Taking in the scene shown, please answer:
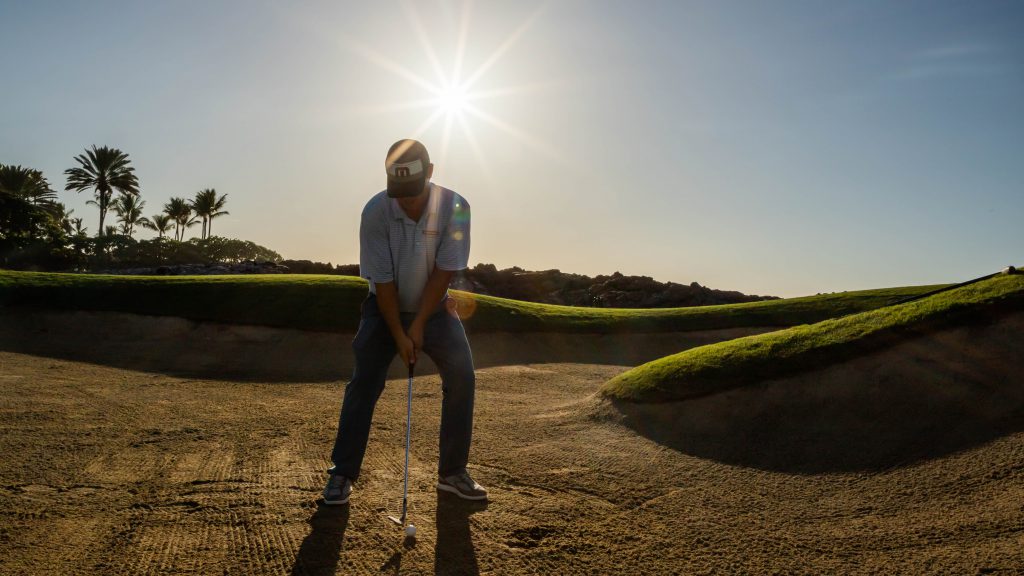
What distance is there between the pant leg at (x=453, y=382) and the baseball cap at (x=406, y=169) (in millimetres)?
1142

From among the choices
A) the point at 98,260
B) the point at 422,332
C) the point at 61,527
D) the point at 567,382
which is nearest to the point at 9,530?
the point at 61,527

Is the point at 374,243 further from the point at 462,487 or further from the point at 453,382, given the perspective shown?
the point at 462,487

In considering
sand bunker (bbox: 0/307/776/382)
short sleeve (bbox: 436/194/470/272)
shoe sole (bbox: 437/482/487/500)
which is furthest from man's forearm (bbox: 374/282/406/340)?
sand bunker (bbox: 0/307/776/382)

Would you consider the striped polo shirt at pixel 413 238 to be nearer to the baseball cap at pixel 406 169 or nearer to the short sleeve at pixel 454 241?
the short sleeve at pixel 454 241

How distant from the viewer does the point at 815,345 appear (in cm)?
845

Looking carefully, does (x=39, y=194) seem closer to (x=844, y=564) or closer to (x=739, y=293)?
(x=739, y=293)

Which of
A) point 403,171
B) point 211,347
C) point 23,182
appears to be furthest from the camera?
point 23,182

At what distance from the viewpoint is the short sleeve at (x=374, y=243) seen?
196 inches

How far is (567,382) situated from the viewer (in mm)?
13812

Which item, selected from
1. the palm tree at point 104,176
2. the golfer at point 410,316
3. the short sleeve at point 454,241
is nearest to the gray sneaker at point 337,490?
the golfer at point 410,316

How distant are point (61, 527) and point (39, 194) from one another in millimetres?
85923

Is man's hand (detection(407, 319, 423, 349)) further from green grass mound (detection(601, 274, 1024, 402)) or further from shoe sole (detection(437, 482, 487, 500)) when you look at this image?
green grass mound (detection(601, 274, 1024, 402))

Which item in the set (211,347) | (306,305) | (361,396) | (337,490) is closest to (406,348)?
(361,396)

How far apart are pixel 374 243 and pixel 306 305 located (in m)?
14.3
